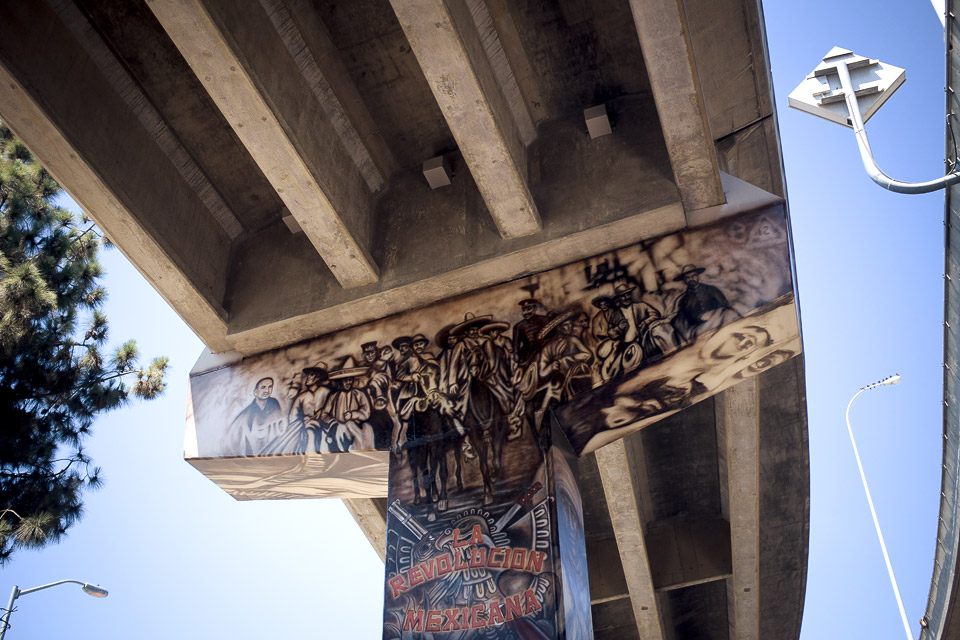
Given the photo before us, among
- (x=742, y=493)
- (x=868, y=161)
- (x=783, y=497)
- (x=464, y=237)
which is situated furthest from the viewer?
(x=783, y=497)

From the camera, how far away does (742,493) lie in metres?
10.1

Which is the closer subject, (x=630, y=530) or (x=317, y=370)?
(x=317, y=370)

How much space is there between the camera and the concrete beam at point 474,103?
5.81 meters

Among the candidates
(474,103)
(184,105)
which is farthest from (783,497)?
(184,105)

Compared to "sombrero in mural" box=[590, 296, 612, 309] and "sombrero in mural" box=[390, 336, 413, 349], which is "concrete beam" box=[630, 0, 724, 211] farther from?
"sombrero in mural" box=[390, 336, 413, 349]

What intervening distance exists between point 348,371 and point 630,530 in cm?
464

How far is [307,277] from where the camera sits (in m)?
7.78

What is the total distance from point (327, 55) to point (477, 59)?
5.11ft

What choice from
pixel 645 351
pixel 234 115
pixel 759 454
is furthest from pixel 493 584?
pixel 759 454

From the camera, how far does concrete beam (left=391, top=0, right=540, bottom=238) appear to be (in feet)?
19.1

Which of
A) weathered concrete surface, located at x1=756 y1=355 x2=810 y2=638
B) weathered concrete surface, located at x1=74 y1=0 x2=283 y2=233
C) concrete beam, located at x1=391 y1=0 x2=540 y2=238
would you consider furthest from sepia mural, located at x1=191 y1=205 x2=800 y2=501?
weathered concrete surface, located at x1=756 y1=355 x2=810 y2=638

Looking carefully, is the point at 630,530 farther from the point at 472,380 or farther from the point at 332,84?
the point at 332,84

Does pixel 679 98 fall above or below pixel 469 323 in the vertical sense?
above

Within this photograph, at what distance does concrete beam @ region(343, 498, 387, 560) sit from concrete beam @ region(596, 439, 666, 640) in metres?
3.05
